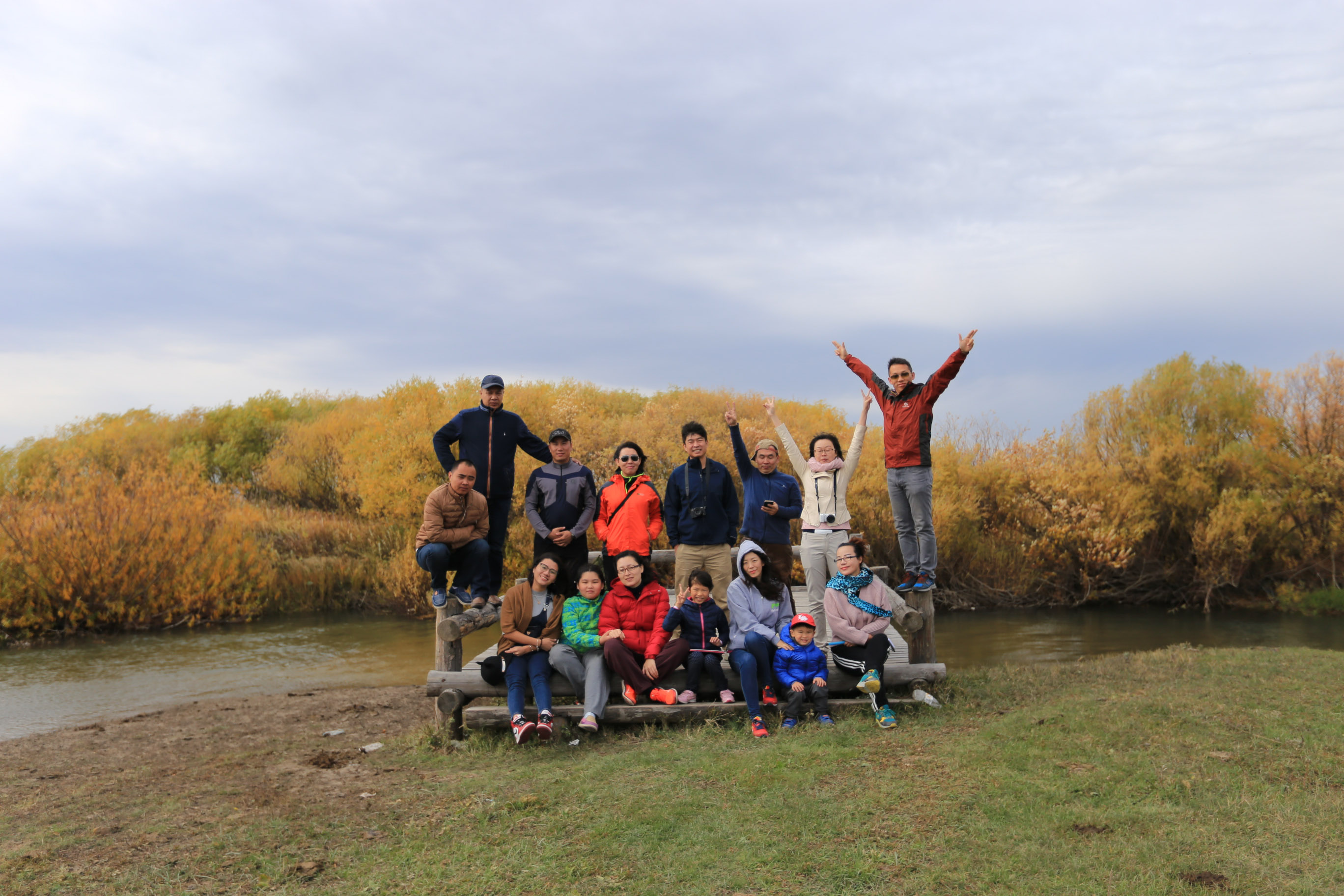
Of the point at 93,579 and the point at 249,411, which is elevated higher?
the point at 249,411

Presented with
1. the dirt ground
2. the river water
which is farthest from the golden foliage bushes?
the dirt ground

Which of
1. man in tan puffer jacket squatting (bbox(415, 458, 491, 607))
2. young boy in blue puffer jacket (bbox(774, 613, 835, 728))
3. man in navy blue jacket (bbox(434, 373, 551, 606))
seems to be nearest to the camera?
young boy in blue puffer jacket (bbox(774, 613, 835, 728))

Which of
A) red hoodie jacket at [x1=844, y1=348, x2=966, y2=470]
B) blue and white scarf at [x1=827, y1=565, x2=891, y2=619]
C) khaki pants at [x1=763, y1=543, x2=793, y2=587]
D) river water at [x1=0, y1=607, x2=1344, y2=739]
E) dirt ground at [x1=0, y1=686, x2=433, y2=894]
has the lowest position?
river water at [x1=0, y1=607, x2=1344, y2=739]

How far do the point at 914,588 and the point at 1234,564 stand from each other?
1385 cm

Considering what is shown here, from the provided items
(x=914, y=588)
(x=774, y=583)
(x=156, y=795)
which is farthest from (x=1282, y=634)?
(x=156, y=795)

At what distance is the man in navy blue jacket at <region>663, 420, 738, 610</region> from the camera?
7070 millimetres

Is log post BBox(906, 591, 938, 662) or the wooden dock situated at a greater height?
log post BBox(906, 591, 938, 662)

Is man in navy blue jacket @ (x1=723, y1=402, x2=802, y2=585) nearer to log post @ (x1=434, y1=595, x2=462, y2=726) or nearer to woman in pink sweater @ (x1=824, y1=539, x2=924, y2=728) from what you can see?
woman in pink sweater @ (x1=824, y1=539, x2=924, y2=728)

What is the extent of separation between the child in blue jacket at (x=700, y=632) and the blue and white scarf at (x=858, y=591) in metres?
1.00

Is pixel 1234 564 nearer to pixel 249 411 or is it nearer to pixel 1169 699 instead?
pixel 1169 699

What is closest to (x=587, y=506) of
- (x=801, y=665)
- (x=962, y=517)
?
(x=801, y=665)

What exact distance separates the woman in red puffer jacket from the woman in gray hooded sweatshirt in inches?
17.6

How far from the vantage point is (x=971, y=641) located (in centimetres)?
1323

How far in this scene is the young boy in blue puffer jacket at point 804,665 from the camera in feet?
20.5
